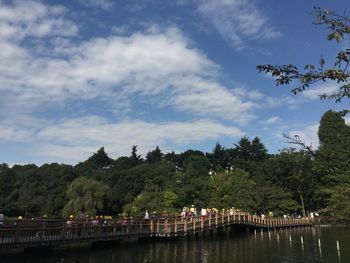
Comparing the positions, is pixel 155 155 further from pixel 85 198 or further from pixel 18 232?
pixel 18 232

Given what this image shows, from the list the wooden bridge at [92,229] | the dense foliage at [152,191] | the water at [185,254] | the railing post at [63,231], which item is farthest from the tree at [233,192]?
the railing post at [63,231]

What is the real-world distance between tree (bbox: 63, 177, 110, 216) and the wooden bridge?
2172 centimetres

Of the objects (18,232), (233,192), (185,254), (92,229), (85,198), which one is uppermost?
(233,192)

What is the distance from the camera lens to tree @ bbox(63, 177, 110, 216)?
Result: 52.3 m

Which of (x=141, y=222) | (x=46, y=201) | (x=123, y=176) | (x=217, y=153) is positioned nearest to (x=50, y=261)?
(x=141, y=222)

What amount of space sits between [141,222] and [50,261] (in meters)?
9.21

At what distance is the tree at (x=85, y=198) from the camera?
172 feet

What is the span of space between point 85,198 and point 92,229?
1192 inches

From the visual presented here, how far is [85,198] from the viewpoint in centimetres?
5331

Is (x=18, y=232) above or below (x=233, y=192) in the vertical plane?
below

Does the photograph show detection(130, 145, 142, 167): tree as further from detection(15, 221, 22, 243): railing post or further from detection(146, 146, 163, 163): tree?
detection(15, 221, 22, 243): railing post

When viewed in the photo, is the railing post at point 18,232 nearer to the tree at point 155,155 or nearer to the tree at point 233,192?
the tree at point 233,192

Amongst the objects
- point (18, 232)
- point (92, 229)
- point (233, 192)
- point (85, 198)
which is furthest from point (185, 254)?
point (233, 192)

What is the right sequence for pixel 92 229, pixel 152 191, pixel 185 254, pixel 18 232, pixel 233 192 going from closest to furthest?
pixel 18 232 < pixel 92 229 < pixel 185 254 < pixel 233 192 < pixel 152 191
